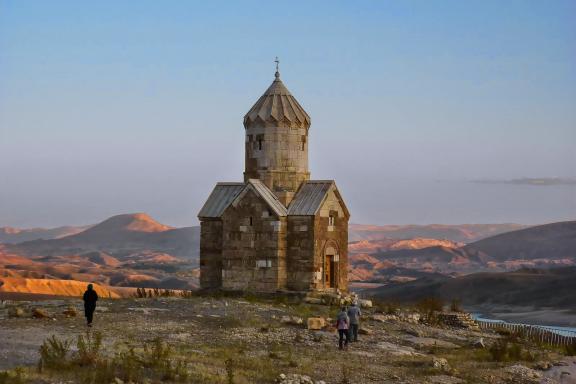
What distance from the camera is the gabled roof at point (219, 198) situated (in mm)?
33250

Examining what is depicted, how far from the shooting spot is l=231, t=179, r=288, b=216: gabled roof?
104 ft

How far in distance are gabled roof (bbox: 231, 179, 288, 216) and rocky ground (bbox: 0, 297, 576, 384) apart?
3.67 metres

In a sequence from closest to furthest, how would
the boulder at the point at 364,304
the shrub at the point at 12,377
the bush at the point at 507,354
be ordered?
1. the shrub at the point at 12,377
2. the bush at the point at 507,354
3. the boulder at the point at 364,304

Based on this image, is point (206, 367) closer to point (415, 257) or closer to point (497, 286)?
point (497, 286)

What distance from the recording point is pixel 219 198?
33.8 metres

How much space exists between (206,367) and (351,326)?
21.9 ft

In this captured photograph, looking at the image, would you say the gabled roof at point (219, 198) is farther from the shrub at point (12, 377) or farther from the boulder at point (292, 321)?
the shrub at point (12, 377)

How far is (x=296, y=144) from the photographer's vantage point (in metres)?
32.8

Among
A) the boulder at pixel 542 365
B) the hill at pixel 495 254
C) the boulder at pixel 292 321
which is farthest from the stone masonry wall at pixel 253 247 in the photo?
the hill at pixel 495 254

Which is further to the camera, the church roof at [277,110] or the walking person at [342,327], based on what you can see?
the church roof at [277,110]

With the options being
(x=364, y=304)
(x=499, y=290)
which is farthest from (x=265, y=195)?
(x=499, y=290)

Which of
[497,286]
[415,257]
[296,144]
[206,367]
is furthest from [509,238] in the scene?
[206,367]

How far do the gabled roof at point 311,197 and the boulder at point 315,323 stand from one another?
659 cm

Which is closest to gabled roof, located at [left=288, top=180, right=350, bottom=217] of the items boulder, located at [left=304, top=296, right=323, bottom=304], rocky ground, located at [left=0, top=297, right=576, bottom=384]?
boulder, located at [left=304, top=296, right=323, bottom=304]
